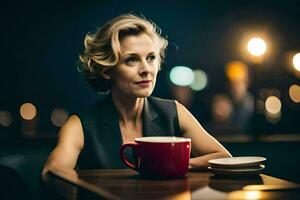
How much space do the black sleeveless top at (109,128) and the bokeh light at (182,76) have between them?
3733cm

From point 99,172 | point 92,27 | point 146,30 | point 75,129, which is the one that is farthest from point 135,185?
point 92,27

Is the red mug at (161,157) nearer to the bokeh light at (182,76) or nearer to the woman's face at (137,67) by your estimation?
the woman's face at (137,67)

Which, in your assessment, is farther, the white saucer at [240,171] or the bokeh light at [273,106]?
the bokeh light at [273,106]

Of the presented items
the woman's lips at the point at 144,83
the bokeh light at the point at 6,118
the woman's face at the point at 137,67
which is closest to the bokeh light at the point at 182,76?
the bokeh light at the point at 6,118

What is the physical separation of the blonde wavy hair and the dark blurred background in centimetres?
23

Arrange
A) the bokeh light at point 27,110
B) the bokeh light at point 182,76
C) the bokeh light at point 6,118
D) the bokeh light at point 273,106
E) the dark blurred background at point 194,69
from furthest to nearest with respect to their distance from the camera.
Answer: the bokeh light at point 273,106
the bokeh light at point 27,110
the bokeh light at point 182,76
the bokeh light at point 6,118
the dark blurred background at point 194,69

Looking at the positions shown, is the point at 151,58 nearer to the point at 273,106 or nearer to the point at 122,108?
the point at 122,108

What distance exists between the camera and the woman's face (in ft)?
7.44

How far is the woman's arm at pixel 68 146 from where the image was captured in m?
2.04

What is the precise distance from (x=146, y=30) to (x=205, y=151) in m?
0.56

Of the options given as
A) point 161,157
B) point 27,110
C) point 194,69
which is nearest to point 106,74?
point 161,157

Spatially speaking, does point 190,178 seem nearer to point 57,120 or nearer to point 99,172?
point 99,172

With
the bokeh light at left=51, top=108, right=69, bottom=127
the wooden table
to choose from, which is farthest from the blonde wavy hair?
the bokeh light at left=51, top=108, right=69, bottom=127

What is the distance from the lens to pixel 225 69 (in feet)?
125
